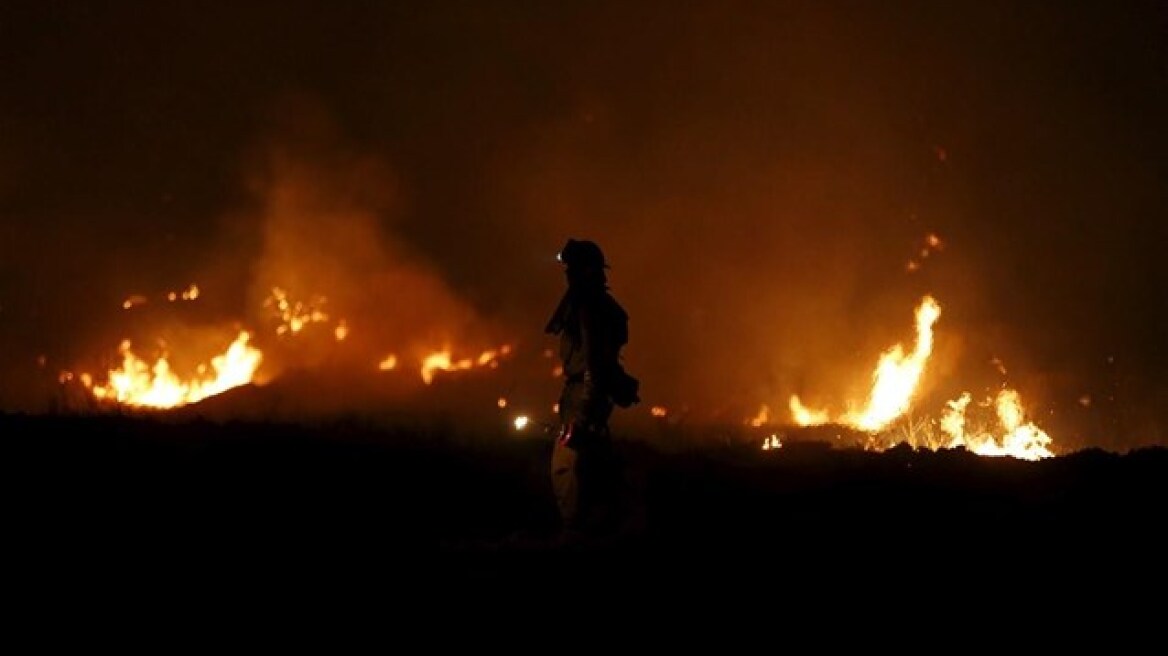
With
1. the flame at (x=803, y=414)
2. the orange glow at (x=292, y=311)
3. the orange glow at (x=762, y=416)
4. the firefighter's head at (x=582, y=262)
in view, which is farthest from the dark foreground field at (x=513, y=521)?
the orange glow at (x=762, y=416)

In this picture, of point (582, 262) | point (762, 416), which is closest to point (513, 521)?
point (582, 262)

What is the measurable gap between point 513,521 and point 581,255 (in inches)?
147

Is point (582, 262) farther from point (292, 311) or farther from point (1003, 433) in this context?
point (292, 311)

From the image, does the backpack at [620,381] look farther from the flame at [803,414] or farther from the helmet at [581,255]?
the flame at [803,414]

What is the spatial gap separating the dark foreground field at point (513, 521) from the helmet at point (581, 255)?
2084 millimetres

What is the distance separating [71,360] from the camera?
3177 centimetres

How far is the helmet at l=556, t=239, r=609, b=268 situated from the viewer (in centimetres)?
798

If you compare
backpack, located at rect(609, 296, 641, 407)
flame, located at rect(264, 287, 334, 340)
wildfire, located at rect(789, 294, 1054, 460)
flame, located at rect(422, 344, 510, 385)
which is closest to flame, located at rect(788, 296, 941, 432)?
wildfire, located at rect(789, 294, 1054, 460)

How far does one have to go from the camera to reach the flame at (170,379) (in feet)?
91.3

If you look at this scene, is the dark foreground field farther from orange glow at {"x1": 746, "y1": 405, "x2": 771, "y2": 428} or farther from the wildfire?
orange glow at {"x1": 746, "y1": 405, "x2": 771, "y2": 428}

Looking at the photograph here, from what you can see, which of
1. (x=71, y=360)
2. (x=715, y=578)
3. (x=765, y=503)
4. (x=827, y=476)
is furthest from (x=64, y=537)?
(x=71, y=360)

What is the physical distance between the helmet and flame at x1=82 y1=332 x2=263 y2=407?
21201 mm

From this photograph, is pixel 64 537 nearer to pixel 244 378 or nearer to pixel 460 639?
pixel 460 639

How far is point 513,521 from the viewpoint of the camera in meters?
10.6
